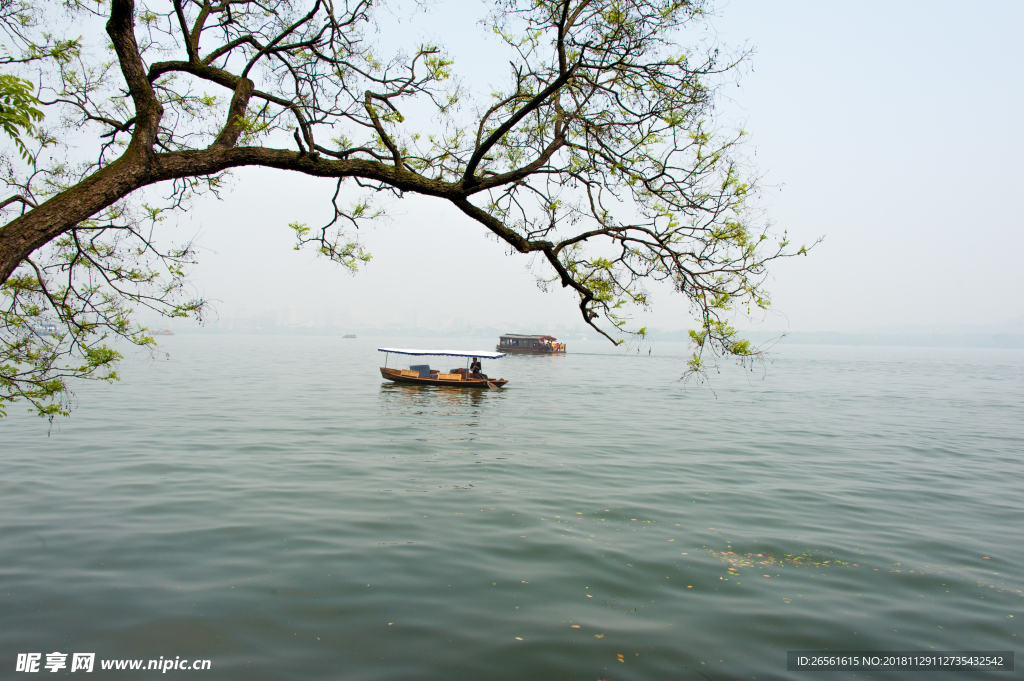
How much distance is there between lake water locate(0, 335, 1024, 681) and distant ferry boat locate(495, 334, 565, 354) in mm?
68220

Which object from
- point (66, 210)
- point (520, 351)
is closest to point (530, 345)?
point (520, 351)

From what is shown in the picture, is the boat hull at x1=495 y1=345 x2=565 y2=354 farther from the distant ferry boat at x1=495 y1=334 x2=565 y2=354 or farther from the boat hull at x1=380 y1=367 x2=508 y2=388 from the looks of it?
the boat hull at x1=380 y1=367 x2=508 y2=388

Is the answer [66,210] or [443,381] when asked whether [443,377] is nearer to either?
[443,381]

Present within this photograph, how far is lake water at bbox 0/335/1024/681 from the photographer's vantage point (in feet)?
18.9

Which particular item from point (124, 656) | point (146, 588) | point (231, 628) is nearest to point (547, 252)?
point (231, 628)

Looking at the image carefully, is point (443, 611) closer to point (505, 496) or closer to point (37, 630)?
point (37, 630)

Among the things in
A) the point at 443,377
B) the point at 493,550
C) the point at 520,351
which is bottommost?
the point at 493,550

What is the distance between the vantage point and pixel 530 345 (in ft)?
288

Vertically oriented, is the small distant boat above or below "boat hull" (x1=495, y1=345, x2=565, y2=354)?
below

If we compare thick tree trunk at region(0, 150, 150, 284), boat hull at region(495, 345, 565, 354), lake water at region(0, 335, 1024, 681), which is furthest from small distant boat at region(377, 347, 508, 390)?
boat hull at region(495, 345, 565, 354)

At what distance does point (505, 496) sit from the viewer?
36.9 feet

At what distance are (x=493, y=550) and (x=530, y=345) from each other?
3133 inches

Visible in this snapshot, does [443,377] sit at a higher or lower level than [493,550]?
higher

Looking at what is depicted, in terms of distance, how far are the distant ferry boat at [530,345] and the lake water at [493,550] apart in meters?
68.2
